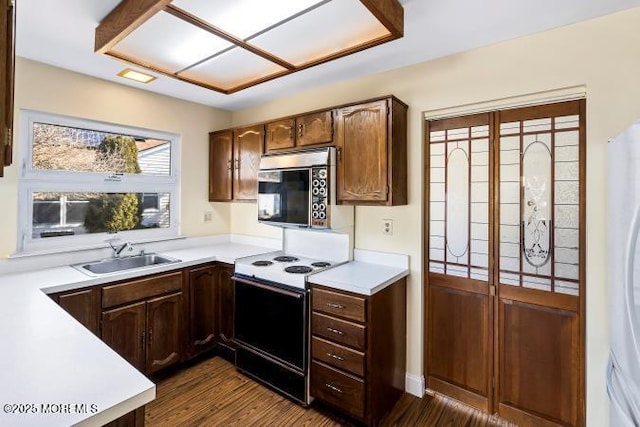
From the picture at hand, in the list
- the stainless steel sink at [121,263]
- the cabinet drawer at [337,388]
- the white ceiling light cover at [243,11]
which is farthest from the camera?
the stainless steel sink at [121,263]

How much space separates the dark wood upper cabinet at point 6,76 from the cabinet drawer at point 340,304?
5.47 ft

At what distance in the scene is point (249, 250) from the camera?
3195mm

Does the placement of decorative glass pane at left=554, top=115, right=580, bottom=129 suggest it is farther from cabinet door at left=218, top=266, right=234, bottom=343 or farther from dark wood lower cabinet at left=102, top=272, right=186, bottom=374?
dark wood lower cabinet at left=102, top=272, right=186, bottom=374

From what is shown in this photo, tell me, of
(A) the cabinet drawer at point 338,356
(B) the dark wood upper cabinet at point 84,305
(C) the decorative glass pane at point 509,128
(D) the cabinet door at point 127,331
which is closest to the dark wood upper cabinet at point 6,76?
(B) the dark wood upper cabinet at point 84,305

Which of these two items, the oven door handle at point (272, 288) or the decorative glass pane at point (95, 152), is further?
the decorative glass pane at point (95, 152)

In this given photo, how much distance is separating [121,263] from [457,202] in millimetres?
2842

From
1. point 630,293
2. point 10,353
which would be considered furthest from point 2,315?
point 630,293

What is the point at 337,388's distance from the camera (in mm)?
2053

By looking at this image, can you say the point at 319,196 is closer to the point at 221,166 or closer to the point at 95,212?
the point at 221,166

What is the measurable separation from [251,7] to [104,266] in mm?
2373

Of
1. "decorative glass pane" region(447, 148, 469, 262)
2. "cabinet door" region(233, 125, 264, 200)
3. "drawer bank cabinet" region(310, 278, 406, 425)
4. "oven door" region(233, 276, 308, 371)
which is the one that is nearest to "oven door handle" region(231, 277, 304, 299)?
"oven door" region(233, 276, 308, 371)

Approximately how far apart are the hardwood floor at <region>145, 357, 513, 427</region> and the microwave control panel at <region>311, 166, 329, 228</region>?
4.28 ft

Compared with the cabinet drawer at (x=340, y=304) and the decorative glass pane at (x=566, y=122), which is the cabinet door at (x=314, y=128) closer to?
the cabinet drawer at (x=340, y=304)

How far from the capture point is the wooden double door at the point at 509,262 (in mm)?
1875
